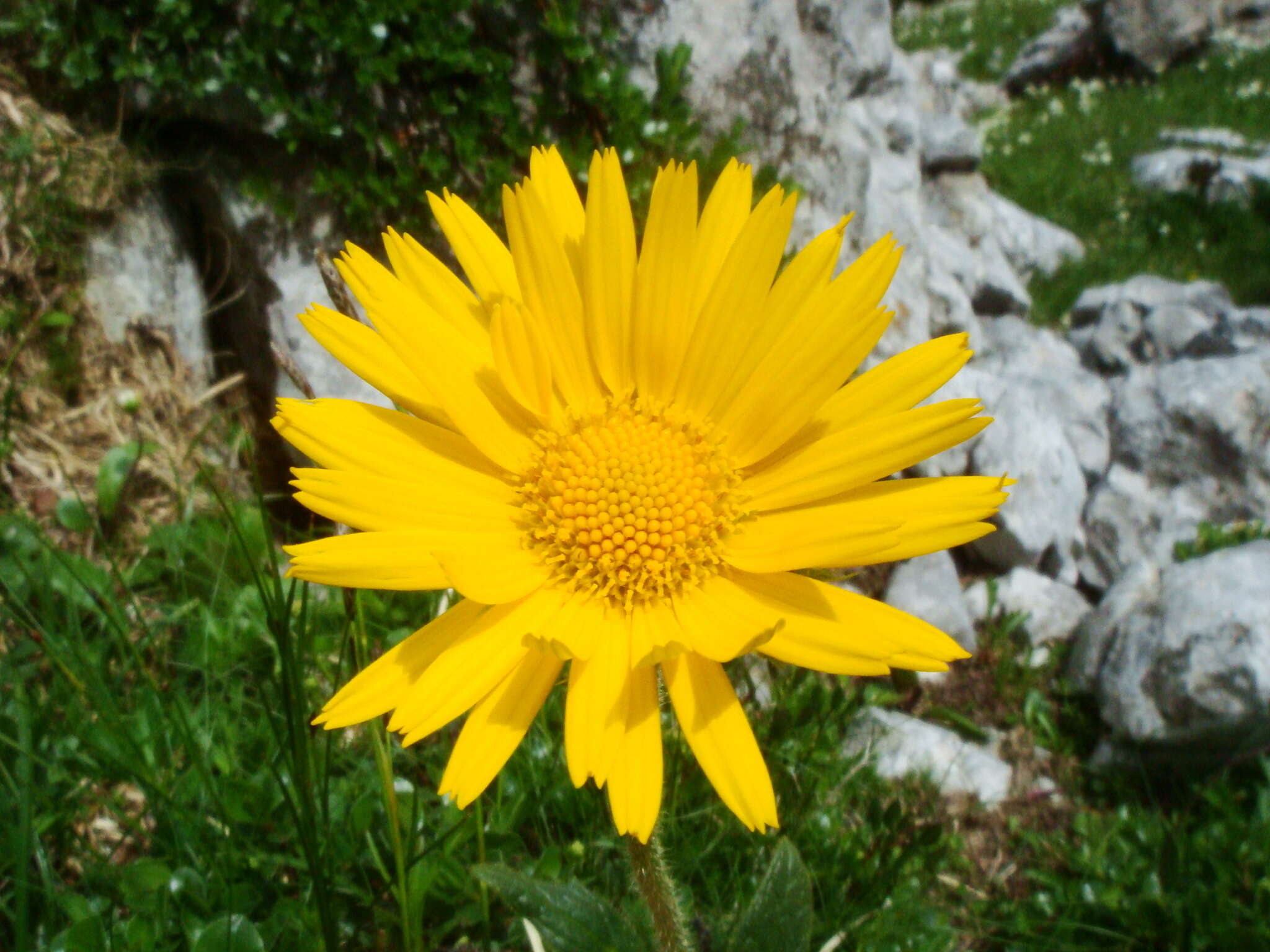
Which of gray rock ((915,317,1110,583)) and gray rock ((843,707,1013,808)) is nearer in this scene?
gray rock ((843,707,1013,808))

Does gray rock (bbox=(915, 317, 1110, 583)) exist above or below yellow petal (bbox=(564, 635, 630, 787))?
above

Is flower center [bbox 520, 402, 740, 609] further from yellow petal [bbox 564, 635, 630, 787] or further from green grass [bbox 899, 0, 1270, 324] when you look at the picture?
green grass [bbox 899, 0, 1270, 324]

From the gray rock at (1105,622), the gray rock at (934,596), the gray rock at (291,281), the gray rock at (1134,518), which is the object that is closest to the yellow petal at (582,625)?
the gray rock at (291,281)

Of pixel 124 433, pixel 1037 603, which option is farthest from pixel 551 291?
pixel 1037 603

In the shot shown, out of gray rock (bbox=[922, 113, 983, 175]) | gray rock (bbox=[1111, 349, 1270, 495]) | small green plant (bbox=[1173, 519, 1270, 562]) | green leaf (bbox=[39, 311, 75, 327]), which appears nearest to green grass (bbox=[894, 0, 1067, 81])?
gray rock (bbox=[922, 113, 983, 175])

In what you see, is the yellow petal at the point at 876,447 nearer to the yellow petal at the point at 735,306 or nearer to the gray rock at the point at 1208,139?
the yellow petal at the point at 735,306

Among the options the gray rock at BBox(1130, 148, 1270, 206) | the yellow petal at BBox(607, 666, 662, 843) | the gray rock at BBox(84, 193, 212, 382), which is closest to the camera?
the yellow petal at BBox(607, 666, 662, 843)

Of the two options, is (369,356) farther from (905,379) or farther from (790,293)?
(905,379)
